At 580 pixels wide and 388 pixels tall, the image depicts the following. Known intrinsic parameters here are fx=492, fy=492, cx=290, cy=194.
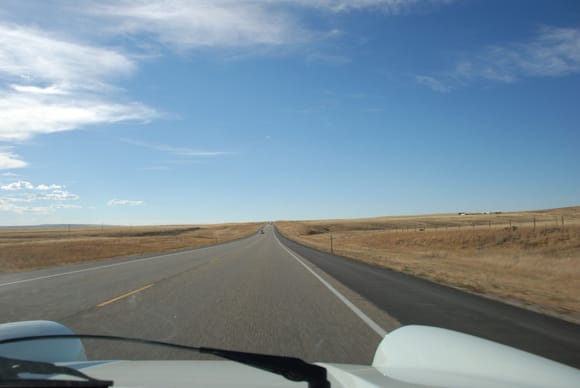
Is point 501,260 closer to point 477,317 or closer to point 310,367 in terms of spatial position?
point 477,317

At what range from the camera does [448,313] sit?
9719mm

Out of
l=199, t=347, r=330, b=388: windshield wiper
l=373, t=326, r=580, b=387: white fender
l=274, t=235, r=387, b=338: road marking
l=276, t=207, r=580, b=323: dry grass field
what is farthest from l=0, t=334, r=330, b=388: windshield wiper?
l=276, t=207, r=580, b=323: dry grass field

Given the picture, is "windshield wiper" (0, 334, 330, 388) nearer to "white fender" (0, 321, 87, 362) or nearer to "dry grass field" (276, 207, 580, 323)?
"white fender" (0, 321, 87, 362)

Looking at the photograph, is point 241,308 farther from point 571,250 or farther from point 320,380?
point 571,250

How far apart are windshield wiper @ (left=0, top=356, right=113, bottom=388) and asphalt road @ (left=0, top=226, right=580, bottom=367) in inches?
155

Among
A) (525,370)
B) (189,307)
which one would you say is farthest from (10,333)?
(189,307)

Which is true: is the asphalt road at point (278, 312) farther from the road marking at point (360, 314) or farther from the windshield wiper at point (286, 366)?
the windshield wiper at point (286, 366)

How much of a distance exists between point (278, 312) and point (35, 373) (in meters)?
7.41

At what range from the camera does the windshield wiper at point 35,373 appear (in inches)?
89.0

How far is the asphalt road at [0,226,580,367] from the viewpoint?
7.15 metres

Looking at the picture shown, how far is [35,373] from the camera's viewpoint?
2.70m

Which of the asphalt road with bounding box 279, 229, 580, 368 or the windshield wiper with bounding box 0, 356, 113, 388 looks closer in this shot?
the windshield wiper with bounding box 0, 356, 113, 388

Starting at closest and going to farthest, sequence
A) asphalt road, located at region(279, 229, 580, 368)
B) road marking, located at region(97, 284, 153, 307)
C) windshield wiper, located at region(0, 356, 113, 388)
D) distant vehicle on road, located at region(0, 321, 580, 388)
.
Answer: windshield wiper, located at region(0, 356, 113, 388) < distant vehicle on road, located at region(0, 321, 580, 388) < asphalt road, located at region(279, 229, 580, 368) < road marking, located at region(97, 284, 153, 307)

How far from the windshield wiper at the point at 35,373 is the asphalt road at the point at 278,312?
3925mm
